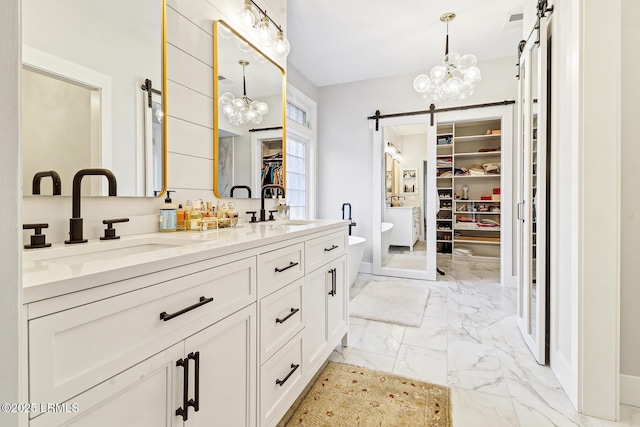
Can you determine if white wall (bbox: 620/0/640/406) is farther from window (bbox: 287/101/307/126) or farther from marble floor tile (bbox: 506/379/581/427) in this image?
window (bbox: 287/101/307/126)

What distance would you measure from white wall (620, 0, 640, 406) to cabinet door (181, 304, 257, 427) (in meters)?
1.92

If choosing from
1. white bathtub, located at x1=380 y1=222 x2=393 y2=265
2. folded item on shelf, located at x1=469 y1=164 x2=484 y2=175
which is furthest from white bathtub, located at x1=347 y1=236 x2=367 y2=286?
folded item on shelf, located at x1=469 y1=164 x2=484 y2=175

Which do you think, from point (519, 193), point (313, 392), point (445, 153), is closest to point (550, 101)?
point (519, 193)

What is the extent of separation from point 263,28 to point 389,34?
1729 mm

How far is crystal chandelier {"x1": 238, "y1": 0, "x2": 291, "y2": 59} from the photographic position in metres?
2.01

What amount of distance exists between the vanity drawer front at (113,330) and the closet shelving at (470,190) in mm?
5309

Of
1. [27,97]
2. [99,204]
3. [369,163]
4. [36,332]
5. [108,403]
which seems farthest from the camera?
[369,163]

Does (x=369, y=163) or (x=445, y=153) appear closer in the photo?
(x=369, y=163)

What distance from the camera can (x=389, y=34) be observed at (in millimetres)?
3285

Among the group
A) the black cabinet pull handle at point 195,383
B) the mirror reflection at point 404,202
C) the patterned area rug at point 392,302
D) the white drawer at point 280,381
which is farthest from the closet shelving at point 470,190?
the black cabinet pull handle at point 195,383

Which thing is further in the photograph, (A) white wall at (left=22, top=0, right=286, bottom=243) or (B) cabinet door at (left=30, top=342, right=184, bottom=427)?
(A) white wall at (left=22, top=0, right=286, bottom=243)

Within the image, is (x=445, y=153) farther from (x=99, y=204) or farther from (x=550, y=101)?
(x=99, y=204)

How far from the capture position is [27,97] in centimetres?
99

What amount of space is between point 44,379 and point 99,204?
0.84m
